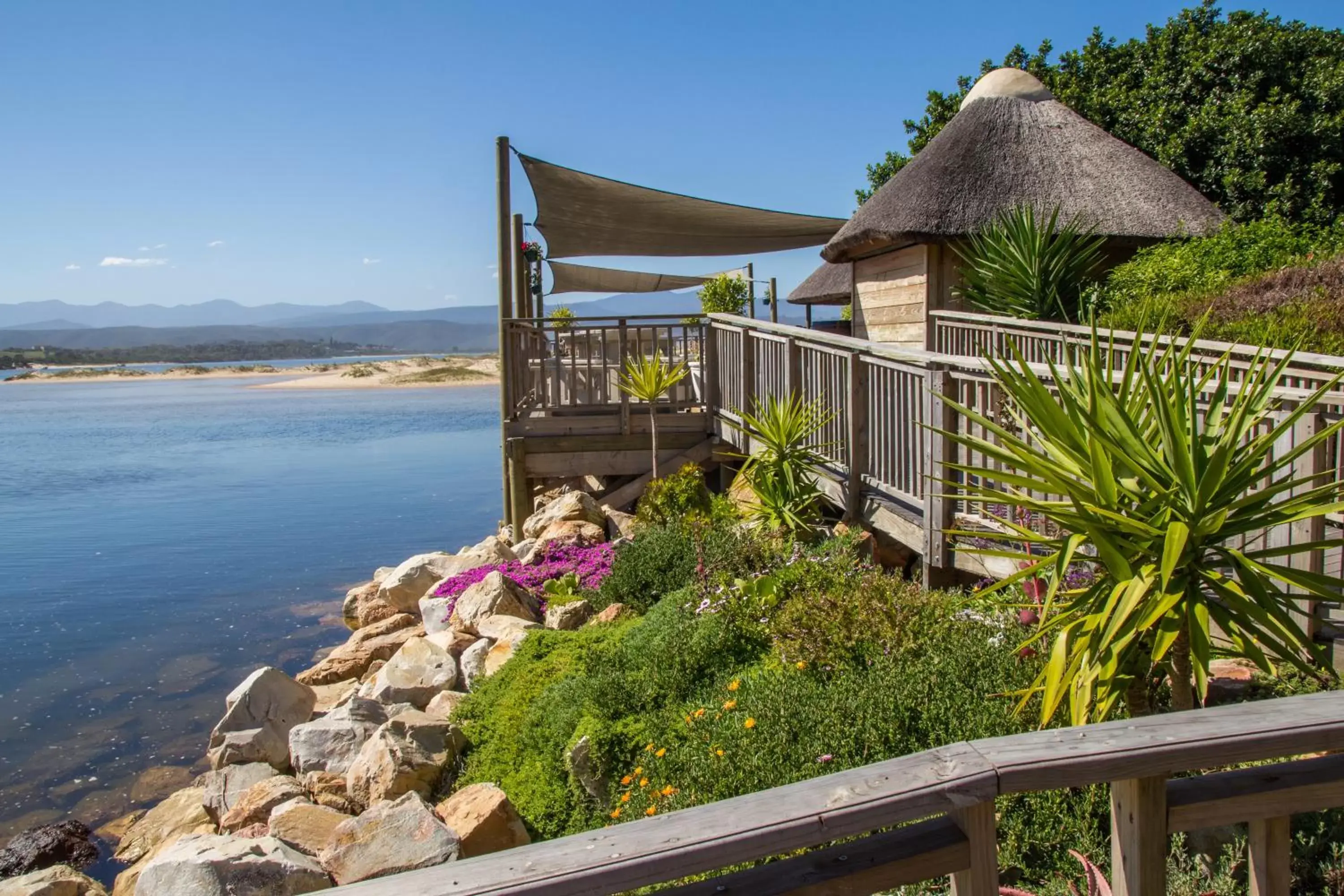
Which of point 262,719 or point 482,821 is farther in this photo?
point 262,719

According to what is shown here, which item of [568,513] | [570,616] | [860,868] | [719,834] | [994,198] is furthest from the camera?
[994,198]

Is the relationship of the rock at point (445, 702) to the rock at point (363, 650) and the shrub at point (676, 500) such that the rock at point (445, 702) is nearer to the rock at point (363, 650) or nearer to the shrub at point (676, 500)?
the rock at point (363, 650)

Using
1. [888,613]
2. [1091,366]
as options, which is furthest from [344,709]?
[1091,366]

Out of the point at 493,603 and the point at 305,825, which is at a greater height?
the point at 493,603

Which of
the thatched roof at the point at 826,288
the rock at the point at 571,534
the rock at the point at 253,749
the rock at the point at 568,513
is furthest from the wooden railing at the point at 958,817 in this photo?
the thatched roof at the point at 826,288

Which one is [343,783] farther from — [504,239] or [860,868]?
[504,239]

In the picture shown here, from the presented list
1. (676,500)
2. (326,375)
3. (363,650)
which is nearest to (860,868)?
(676,500)

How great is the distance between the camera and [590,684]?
4852 mm

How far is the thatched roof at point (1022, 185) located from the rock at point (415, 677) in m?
6.63

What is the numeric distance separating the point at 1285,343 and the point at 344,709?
678 centimetres

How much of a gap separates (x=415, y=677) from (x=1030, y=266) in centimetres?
668

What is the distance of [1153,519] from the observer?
9.37 ft

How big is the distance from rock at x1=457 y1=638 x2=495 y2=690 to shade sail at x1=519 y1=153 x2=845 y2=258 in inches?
246

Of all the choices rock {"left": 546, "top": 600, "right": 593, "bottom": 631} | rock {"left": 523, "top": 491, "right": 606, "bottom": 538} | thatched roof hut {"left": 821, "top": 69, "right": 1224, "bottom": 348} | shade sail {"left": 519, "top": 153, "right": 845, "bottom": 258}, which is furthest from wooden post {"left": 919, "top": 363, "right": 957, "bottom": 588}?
shade sail {"left": 519, "top": 153, "right": 845, "bottom": 258}
